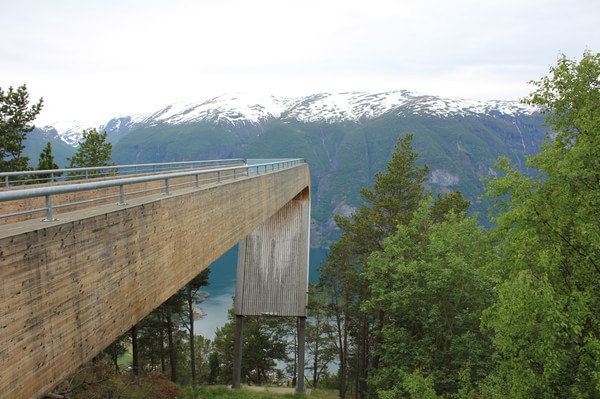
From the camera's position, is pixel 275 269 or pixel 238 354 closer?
pixel 238 354

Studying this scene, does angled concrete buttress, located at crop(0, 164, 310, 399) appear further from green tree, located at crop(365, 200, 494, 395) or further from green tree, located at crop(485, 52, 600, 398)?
green tree, located at crop(365, 200, 494, 395)

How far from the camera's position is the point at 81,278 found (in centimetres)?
583

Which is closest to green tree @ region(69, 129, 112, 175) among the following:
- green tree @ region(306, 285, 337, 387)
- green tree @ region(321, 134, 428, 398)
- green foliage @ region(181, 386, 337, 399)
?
green foliage @ region(181, 386, 337, 399)

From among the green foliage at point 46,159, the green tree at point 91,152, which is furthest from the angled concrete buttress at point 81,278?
the green tree at point 91,152

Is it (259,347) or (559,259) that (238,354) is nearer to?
(259,347)

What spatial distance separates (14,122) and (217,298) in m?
60.6

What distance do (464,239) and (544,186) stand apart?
6.69 meters

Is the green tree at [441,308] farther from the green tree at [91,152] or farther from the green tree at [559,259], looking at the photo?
the green tree at [91,152]

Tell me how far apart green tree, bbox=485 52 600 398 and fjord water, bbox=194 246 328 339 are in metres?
33.4

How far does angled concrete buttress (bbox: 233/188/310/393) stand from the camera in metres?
27.3

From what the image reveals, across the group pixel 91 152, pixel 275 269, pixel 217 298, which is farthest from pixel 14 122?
pixel 217 298

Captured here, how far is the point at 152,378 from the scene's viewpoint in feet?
63.8

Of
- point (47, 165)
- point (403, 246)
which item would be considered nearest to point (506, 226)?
point (403, 246)

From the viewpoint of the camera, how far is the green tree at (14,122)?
2319 cm
